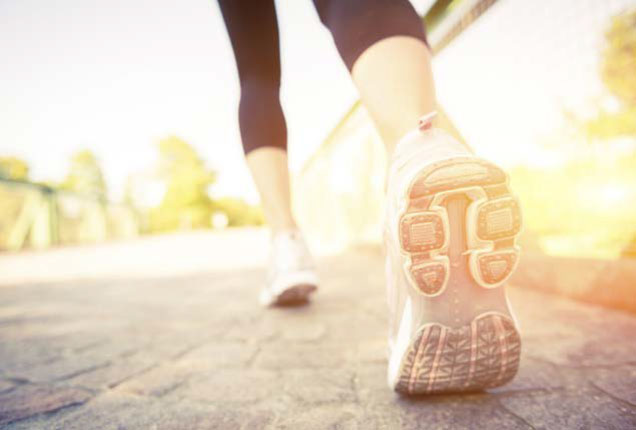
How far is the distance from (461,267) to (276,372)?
1.43 ft

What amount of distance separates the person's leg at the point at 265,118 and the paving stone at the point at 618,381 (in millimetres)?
857

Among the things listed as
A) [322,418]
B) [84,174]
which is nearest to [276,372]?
[322,418]

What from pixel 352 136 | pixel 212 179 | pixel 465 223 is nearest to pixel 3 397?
pixel 465 223

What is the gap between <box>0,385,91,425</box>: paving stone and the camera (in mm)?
601

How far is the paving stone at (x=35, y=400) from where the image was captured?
60 cm

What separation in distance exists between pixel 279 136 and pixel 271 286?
0.49 m

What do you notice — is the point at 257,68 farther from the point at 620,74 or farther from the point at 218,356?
the point at 620,74

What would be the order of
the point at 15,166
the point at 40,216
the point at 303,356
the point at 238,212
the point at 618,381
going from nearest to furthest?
the point at 618,381 → the point at 303,356 → the point at 40,216 → the point at 15,166 → the point at 238,212

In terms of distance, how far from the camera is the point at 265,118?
1.19m

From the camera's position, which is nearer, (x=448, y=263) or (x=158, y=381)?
(x=448, y=263)

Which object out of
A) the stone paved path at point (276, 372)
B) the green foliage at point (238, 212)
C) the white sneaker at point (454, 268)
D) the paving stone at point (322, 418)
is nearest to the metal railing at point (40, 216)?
the stone paved path at point (276, 372)

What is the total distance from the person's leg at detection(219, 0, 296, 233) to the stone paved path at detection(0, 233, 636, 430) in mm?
394

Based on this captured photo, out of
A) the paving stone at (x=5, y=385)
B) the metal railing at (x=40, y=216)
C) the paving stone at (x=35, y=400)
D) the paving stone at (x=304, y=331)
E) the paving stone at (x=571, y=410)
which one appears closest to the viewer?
the paving stone at (x=571, y=410)

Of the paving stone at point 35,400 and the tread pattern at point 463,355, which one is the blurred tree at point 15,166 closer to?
the paving stone at point 35,400
